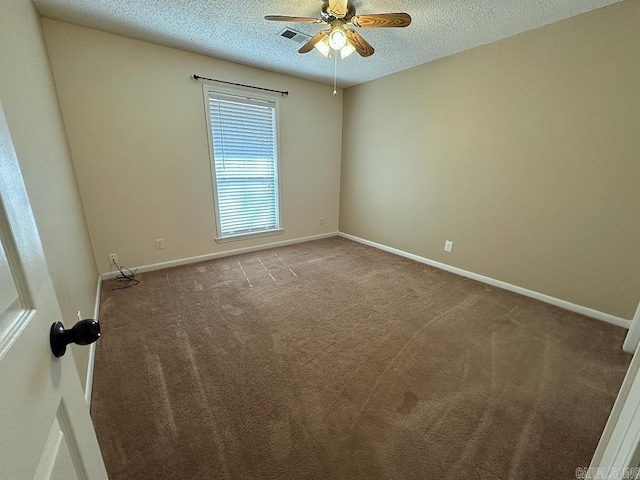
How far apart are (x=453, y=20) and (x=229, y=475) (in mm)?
3389

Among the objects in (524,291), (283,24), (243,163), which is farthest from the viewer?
(243,163)

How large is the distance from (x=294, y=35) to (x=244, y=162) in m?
1.58

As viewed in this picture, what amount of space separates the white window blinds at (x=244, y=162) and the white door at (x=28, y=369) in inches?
119

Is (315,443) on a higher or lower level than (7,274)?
lower

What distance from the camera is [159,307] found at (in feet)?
7.64

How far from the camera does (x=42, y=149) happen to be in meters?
1.50

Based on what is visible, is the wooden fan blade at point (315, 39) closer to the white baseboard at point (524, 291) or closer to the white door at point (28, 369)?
the white door at point (28, 369)

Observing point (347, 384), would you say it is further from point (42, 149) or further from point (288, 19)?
point (288, 19)

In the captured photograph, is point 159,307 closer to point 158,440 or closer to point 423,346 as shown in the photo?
point 158,440

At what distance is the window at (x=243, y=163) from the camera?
3.23 m

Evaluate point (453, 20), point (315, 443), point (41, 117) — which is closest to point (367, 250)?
point (453, 20)

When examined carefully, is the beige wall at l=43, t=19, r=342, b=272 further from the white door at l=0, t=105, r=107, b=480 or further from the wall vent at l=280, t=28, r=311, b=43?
the white door at l=0, t=105, r=107, b=480

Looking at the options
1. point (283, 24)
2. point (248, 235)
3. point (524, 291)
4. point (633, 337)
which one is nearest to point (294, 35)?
point (283, 24)

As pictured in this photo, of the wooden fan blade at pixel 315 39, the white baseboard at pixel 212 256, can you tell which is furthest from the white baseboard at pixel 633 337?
the white baseboard at pixel 212 256
